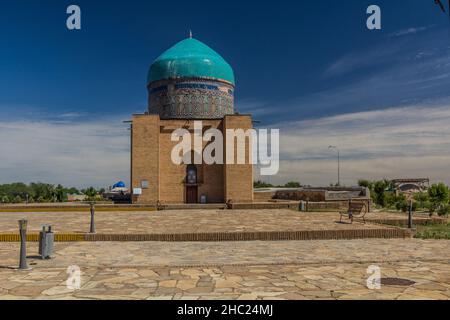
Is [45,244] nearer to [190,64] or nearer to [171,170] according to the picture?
[171,170]

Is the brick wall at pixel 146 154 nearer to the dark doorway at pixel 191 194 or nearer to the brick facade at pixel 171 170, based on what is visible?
the brick facade at pixel 171 170

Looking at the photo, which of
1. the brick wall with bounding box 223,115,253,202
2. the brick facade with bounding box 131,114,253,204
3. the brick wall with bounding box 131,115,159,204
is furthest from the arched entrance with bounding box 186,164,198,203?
the brick wall with bounding box 223,115,253,202

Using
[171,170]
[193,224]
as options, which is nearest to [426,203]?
[171,170]

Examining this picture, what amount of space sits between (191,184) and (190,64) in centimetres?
907

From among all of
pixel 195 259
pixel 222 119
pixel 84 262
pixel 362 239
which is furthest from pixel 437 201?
pixel 84 262

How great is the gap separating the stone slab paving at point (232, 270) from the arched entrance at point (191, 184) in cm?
1848

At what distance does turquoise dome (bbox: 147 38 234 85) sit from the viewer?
29281 millimetres

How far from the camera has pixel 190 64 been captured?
29.3 meters

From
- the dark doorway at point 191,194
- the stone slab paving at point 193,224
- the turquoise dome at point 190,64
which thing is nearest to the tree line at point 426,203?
the stone slab paving at point 193,224

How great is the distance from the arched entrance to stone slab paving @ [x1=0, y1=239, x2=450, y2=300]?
18.5 meters

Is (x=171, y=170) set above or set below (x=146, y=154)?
below

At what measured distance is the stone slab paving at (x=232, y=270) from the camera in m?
4.54

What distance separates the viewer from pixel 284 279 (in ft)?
17.0
